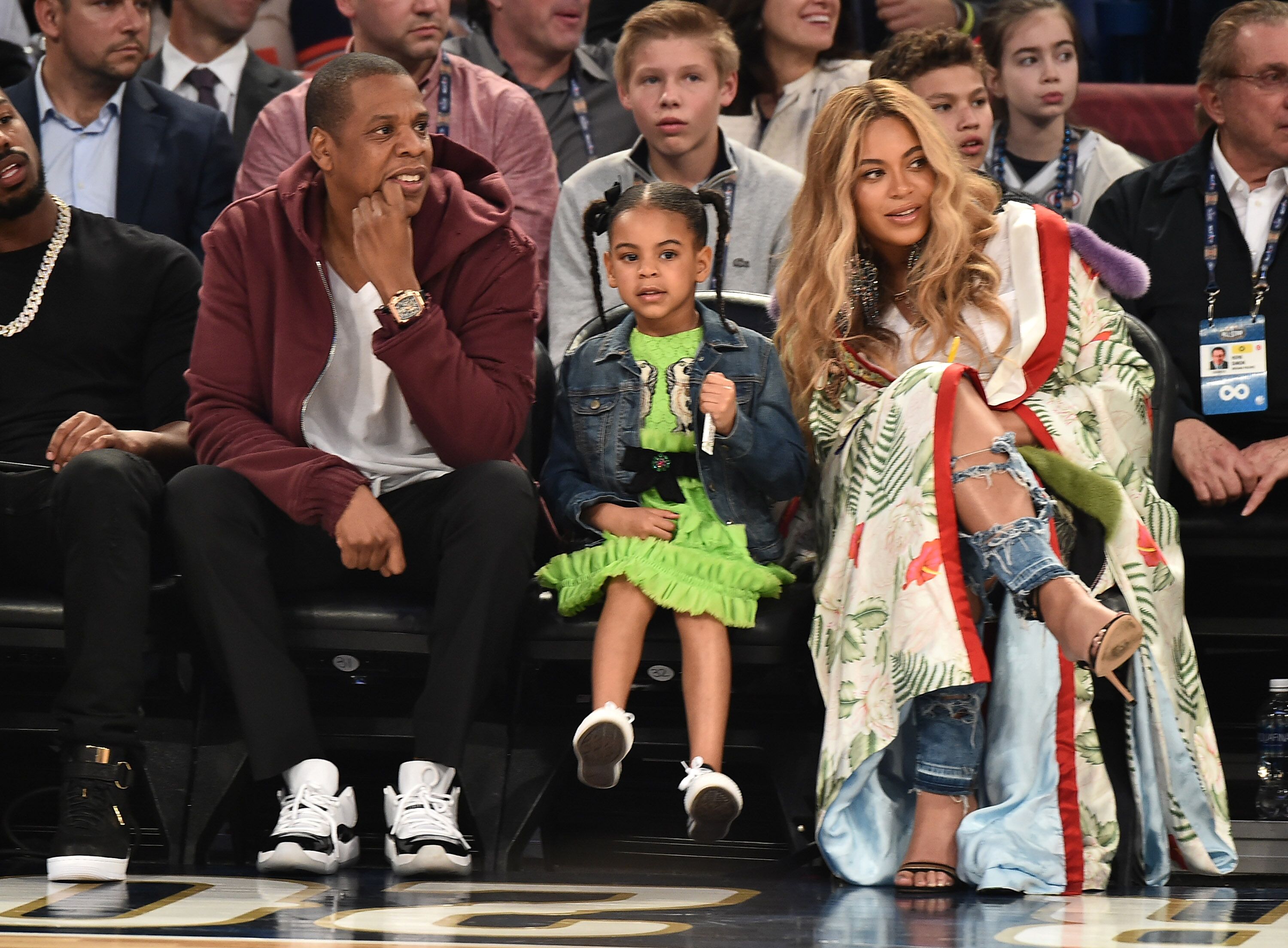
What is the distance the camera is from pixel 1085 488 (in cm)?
292

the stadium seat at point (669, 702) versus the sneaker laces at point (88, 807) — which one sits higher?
the stadium seat at point (669, 702)

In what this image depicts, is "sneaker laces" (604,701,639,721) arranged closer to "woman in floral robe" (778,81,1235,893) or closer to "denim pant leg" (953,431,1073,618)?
"woman in floral robe" (778,81,1235,893)

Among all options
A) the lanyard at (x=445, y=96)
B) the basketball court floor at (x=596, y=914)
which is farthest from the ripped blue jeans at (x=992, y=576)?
the lanyard at (x=445, y=96)

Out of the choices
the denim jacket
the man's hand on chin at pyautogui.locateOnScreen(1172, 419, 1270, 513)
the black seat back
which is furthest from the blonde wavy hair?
the man's hand on chin at pyautogui.locateOnScreen(1172, 419, 1270, 513)

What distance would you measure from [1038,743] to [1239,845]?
48 centimetres

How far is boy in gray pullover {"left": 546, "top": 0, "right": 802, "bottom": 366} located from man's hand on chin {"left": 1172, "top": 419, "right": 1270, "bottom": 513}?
3.31 feet

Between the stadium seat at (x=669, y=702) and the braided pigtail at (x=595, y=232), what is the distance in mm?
615

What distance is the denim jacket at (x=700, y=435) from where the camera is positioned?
3.04m

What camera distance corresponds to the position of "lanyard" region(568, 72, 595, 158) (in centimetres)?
471

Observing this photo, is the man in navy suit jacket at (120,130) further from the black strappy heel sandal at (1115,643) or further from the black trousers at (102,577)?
the black strappy heel sandal at (1115,643)

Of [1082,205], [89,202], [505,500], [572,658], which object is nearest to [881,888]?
[572,658]

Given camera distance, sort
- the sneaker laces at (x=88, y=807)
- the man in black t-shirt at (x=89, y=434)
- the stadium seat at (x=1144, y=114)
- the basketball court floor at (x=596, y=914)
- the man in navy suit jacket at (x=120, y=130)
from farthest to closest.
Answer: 1. the stadium seat at (x=1144, y=114)
2. the man in navy suit jacket at (x=120, y=130)
3. the man in black t-shirt at (x=89, y=434)
4. the sneaker laces at (x=88, y=807)
5. the basketball court floor at (x=596, y=914)

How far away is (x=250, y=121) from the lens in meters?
4.67

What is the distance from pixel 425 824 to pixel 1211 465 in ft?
5.81
